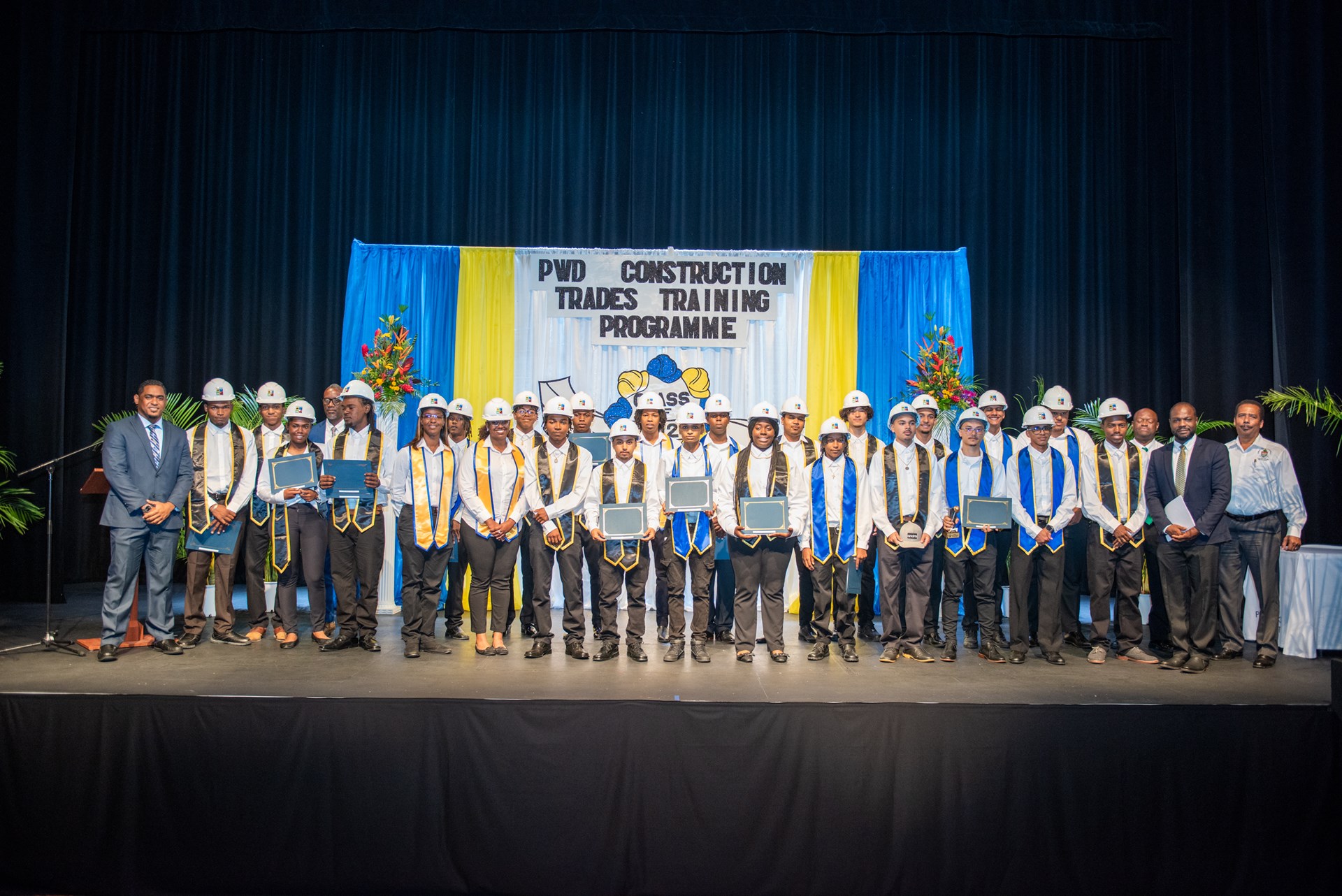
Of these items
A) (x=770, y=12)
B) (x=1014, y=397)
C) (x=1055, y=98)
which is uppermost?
(x=770, y=12)

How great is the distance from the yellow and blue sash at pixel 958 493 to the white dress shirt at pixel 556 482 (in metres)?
2.50

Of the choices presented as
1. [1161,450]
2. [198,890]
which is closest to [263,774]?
[198,890]

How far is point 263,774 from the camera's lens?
4320 millimetres

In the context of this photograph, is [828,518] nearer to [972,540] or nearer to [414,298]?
[972,540]

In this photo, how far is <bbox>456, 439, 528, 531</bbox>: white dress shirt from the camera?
5.98 meters

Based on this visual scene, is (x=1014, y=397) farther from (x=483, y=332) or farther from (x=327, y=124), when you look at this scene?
(x=327, y=124)

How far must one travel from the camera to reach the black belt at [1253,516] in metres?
6.14

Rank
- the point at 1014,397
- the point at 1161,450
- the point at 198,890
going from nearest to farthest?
1. the point at 198,890
2. the point at 1161,450
3. the point at 1014,397

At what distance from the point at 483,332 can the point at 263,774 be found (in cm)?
519

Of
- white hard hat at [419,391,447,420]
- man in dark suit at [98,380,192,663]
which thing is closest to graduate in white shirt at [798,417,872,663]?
white hard hat at [419,391,447,420]

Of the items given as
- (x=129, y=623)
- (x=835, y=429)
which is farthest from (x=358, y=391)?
(x=835, y=429)

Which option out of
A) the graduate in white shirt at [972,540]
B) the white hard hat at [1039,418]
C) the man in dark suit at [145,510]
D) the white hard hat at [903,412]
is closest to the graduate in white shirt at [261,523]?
the man in dark suit at [145,510]

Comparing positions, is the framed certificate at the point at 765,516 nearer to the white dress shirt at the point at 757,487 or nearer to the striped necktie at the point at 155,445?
the white dress shirt at the point at 757,487

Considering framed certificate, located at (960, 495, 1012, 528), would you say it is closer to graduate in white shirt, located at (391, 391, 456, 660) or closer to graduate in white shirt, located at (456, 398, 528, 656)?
graduate in white shirt, located at (456, 398, 528, 656)
